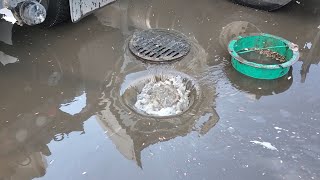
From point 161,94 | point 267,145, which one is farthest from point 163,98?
point 267,145

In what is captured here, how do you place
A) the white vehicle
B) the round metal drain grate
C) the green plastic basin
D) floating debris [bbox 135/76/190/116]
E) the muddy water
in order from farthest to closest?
the round metal drain grate → the green plastic basin → the white vehicle → floating debris [bbox 135/76/190/116] → the muddy water

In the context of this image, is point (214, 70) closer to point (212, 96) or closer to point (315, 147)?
point (212, 96)

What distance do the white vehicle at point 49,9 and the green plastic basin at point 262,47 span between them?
1.70m

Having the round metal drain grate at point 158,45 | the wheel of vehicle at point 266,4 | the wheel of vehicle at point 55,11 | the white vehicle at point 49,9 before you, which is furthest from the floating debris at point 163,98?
the wheel of vehicle at point 266,4

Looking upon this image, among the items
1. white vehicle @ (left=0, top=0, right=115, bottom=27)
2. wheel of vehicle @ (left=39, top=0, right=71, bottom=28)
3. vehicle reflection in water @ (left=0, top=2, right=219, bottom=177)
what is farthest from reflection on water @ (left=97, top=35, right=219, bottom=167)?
wheel of vehicle @ (left=39, top=0, right=71, bottom=28)

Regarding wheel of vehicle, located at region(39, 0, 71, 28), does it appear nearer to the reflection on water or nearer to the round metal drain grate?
the round metal drain grate

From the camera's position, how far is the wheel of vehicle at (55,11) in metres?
4.65

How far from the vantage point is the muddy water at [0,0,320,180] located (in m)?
3.22

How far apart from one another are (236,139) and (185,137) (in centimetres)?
45

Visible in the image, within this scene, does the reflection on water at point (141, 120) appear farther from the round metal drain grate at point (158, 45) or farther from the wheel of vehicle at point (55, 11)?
the wheel of vehicle at point (55, 11)

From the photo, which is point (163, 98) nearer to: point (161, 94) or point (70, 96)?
point (161, 94)

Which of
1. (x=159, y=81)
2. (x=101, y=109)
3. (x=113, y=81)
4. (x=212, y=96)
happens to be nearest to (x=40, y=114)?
(x=101, y=109)

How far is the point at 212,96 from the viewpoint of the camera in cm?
400

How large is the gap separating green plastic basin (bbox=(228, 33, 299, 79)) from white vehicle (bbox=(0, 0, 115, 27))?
5.58 feet
